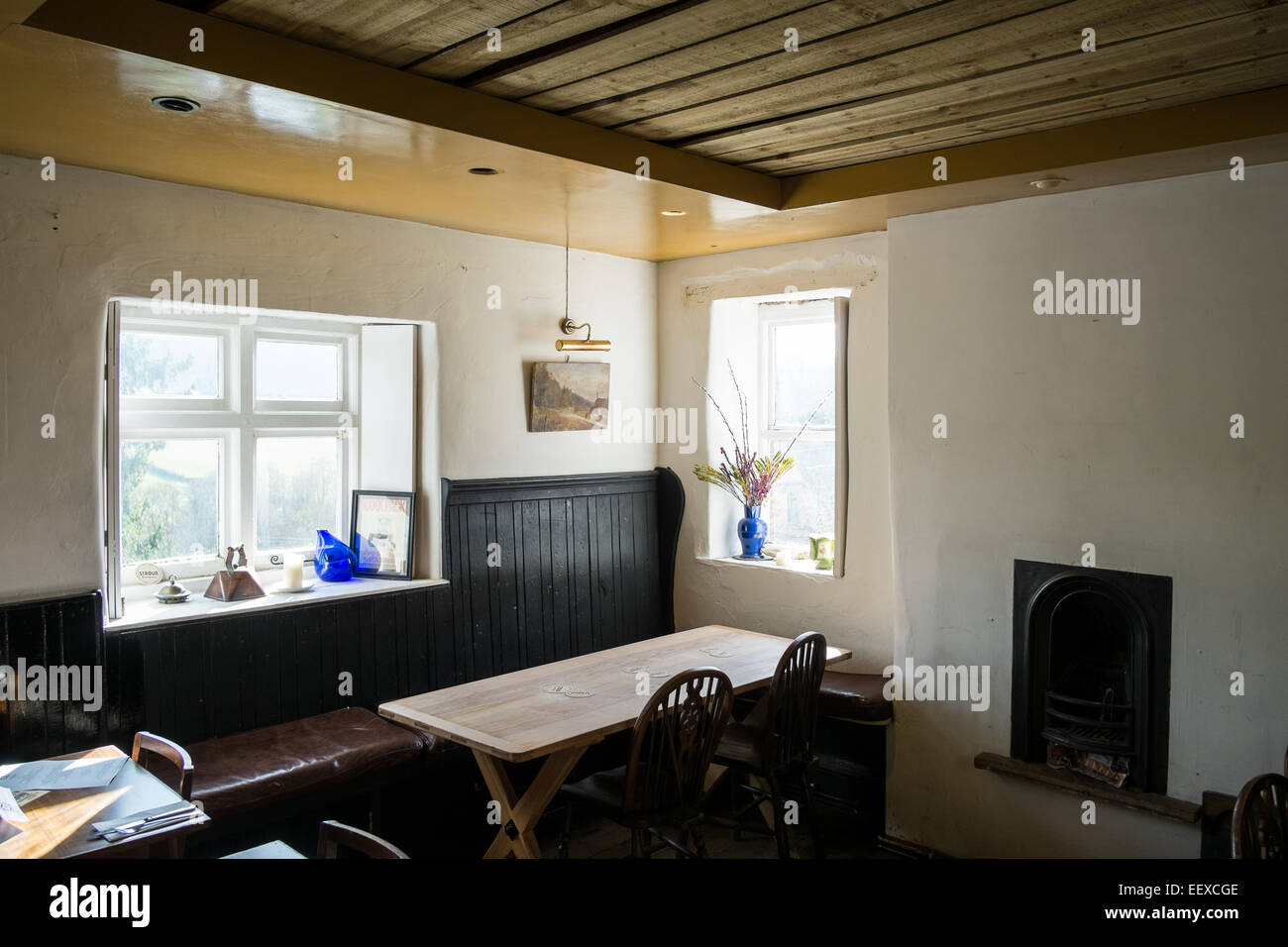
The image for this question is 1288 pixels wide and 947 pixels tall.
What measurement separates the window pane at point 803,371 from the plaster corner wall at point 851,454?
0.39 meters

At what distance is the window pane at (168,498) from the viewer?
13.1ft

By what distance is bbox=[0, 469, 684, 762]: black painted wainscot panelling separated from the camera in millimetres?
3285

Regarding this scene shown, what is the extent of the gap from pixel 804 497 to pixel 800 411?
47 centimetres

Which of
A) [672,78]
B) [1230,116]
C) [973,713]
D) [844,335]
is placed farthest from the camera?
[844,335]

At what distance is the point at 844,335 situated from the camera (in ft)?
15.1

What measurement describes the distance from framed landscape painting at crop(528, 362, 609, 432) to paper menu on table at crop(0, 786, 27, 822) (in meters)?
2.77

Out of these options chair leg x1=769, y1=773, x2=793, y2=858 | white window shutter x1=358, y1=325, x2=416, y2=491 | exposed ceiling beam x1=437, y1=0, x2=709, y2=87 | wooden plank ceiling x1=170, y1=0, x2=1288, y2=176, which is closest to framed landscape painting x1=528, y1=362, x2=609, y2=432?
→ white window shutter x1=358, y1=325, x2=416, y2=491

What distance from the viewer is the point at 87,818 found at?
7.80 ft

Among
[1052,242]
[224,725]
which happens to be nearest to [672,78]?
[1052,242]

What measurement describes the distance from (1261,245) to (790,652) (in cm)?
215

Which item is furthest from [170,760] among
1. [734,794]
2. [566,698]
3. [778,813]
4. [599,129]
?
[734,794]

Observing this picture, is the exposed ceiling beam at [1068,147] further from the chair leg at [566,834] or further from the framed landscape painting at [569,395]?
the chair leg at [566,834]

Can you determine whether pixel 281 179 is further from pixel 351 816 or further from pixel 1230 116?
pixel 1230 116

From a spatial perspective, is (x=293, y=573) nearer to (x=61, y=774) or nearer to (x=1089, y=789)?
(x=61, y=774)
